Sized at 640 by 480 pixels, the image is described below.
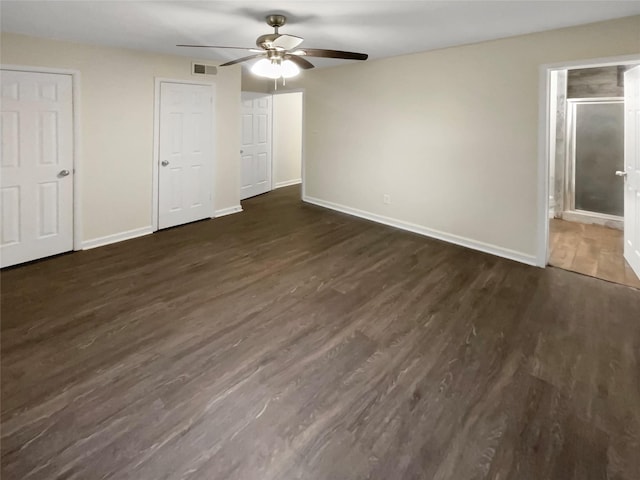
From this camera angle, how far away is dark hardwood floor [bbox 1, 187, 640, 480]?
5.77 ft

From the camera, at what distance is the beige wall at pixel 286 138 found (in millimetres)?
8180

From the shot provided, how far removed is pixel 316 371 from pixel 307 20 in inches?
109

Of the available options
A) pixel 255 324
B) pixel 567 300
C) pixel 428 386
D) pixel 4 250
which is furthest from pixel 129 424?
pixel 567 300

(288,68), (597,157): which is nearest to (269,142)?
(288,68)

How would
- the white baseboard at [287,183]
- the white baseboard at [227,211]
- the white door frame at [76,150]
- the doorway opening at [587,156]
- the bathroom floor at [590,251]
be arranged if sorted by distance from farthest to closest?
1. the white baseboard at [287,183]
2. the white baseboard at [227,211]
3. the doorway opening at [587,156]
4. the white door frame at [76,150]
5. the bathroom floor at [590,251]

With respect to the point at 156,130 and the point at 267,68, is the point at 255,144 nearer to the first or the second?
the point at 156,130

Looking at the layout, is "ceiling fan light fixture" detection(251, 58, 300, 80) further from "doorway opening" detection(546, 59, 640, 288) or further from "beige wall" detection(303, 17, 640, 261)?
"doorway opening" detection(546, 59, 640, 288)

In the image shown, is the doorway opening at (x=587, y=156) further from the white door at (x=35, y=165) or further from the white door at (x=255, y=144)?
the white door at (x=35, y=165)

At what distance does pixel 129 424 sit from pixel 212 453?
48 cm

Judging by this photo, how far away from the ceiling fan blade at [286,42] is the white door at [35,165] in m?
2.52

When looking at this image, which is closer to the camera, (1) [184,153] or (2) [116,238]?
(2) [116,238]

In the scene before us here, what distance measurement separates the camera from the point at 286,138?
852 cm

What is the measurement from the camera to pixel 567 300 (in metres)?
3.35

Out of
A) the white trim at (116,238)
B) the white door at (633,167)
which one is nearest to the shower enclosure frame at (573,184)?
the white door at (633,167)
